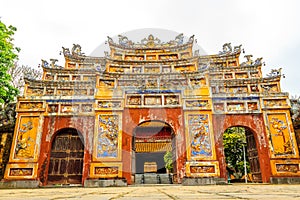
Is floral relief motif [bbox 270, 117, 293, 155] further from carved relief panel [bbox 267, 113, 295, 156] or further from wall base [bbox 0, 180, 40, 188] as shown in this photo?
wall base [bbox 0, 180, 40, 188]

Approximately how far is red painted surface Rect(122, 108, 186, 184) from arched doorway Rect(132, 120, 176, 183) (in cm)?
45

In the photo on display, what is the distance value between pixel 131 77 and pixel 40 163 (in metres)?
5.27

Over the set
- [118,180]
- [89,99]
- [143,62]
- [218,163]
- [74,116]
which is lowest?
[118,180]

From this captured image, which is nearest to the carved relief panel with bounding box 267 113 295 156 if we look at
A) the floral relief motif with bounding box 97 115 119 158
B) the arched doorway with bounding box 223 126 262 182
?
the arched doorway with bounding box 223 126 262 182

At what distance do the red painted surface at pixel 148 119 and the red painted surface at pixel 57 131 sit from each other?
1381 millimetres

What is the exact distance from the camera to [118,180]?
8.34 metres

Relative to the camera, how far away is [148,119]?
9336mm

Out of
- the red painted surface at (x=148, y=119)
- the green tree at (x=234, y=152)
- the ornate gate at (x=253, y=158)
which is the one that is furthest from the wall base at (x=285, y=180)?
the green tree at (x=234, y=152)

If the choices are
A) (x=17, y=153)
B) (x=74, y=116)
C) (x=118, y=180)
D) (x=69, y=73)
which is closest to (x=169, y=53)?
(x=69, y=73)

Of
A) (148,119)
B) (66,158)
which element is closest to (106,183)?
(66,158)

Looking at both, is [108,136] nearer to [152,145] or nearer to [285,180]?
[285,180]

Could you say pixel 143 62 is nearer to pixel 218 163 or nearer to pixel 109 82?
pixel 109 82

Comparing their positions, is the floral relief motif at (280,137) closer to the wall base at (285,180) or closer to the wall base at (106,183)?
the wall base at (285,180)

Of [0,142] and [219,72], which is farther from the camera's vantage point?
[219,72]
